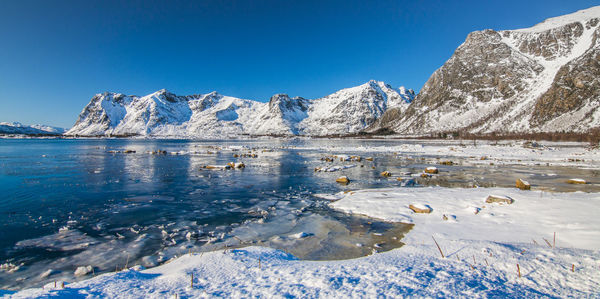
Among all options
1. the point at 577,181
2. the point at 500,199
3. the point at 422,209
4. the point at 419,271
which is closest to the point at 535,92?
the point at 577,181

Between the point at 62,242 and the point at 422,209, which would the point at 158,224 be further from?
the point at 422,209

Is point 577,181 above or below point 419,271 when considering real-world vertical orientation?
below

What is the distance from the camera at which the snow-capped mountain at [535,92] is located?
412ft

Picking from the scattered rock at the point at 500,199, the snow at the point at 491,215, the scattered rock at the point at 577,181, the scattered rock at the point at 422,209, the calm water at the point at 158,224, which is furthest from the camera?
the scattered rock at the point at 577,181

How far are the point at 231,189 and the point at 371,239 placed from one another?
1137cm

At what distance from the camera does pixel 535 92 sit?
155125 millimetres

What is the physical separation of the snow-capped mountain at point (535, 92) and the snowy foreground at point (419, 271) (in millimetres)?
142115

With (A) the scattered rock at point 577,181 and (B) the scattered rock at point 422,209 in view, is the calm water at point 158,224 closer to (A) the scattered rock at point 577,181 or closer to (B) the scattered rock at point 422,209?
(A) the scattered rock at point 577,181

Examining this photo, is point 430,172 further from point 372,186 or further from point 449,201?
point 449,201

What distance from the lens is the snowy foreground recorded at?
456 centimetres

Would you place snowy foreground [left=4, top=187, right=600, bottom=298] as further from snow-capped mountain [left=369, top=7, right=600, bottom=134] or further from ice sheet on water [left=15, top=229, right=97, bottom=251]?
snow-capped mountain [left=369, top=7, right=600, bottom=134]

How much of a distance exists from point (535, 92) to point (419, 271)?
7811 inches

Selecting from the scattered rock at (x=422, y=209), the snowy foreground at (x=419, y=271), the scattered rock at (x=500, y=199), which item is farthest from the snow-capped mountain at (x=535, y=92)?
the snowy foreground at (x=419, y=271)

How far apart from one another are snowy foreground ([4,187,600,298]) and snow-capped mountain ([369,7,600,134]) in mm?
142115
